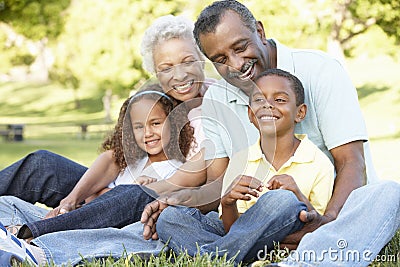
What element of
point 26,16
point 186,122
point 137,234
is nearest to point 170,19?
point 186,122

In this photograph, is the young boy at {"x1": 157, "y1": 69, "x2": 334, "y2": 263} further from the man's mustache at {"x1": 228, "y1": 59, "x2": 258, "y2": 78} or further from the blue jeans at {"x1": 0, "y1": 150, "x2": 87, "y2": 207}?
the blue jeans at {"x1": 0, "y1": 150, "x2": 87, "y2": 207}

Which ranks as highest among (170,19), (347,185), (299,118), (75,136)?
(170,19)

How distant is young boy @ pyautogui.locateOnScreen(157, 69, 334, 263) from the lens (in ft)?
9.24

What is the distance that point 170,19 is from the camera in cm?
376

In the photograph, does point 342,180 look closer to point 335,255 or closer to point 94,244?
point 335,255

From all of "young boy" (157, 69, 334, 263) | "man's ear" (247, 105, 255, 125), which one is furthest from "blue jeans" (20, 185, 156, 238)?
"man's ear" (247, 105, 255, 125)

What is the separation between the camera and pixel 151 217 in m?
3.22

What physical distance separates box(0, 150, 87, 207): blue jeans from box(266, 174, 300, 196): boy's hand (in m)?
1.44

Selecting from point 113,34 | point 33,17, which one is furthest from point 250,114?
point 113,34

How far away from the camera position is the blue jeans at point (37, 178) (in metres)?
3.85

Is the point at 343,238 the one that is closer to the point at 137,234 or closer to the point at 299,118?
the point at 299,118

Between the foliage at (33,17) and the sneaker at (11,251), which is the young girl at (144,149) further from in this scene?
the foliage at (33,17)

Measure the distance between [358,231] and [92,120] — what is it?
24686 millimetres

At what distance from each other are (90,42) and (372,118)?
8213 millimetres
